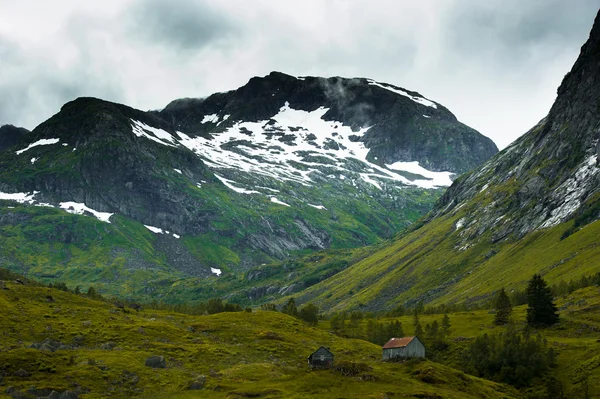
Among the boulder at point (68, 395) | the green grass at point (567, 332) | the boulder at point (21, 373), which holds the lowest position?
the green grass at point (567, 332)

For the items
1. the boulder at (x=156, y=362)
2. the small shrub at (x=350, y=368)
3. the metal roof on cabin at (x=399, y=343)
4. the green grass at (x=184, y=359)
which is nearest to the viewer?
the green grass at (x=184, y=359)

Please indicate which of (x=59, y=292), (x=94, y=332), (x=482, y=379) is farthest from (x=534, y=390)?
(x=59, y=292)

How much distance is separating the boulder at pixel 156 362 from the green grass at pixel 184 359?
1.43 m

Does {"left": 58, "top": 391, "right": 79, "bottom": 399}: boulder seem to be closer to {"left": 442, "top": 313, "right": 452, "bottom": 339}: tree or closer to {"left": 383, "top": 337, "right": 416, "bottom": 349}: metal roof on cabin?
{"left": 383, "top": 337, "right": 416, "bottom": 349}: metal roof on cabin

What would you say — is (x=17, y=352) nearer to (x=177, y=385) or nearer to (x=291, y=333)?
(x=177, y=385)

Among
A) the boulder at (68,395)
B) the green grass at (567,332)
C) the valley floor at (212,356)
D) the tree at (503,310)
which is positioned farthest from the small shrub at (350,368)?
the tree at (503,310)

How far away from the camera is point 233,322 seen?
149875 mm

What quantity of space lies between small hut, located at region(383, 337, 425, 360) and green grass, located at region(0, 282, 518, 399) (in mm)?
3991

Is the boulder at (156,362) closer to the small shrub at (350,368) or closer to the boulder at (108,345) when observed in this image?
the boulder at (108,345)

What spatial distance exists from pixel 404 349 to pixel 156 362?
49352 mm

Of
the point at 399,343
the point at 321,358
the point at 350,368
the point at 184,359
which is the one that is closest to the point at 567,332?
the point at 399,343

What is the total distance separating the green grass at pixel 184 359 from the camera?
288ft

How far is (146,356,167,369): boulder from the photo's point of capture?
325ft

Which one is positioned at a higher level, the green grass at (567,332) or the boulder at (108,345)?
the boulder at (108,345)
